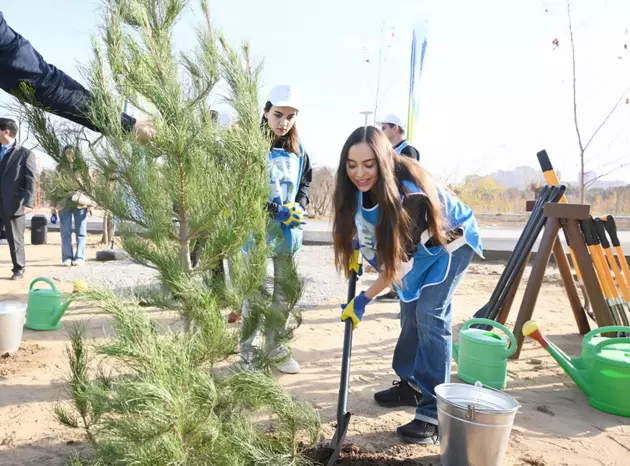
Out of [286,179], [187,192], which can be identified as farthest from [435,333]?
[187,192]

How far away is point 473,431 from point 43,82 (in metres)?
2.05

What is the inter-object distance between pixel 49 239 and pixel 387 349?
926 cm

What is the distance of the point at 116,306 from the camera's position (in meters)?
1.27

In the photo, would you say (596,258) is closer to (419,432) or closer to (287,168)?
(419,432)

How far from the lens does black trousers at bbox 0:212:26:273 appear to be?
5758mm

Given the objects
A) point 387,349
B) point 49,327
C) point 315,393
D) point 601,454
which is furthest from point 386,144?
point 49,327

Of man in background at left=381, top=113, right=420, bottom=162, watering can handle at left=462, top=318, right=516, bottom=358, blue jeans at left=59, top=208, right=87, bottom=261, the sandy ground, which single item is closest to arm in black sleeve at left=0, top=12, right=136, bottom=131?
the sandy ground

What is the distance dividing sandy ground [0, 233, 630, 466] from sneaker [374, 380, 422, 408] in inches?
2.2

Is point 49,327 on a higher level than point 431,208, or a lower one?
lower

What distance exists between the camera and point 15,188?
5715mm

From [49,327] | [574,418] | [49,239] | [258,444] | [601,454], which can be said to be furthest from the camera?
[49,239]

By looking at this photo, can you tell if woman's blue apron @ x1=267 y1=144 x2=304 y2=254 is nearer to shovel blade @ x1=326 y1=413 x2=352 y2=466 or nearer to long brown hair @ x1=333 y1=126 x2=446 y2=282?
long brown hair @ x1=333 y1=126 x2=446 y2=282

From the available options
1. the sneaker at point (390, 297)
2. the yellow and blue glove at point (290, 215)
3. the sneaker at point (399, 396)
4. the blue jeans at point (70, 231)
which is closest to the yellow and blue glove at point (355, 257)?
the yellow and blue glove at point (290, 215)

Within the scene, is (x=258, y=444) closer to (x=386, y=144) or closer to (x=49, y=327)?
(x=386, y=144)
